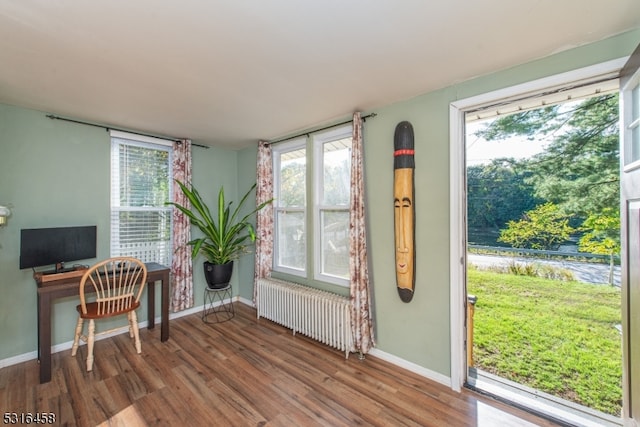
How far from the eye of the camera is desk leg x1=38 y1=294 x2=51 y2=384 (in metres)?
2.17

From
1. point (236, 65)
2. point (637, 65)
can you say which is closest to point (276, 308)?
point (236, 65)

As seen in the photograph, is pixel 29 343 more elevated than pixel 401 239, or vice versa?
pixel 401 239

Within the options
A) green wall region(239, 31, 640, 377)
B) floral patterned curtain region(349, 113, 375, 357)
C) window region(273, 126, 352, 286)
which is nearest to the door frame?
green wall region(239, 31, 640, 377)

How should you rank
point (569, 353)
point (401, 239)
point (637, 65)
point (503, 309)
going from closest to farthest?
point (637, 65) < point (401, 239) < point (569, 353) < point (503, 309)

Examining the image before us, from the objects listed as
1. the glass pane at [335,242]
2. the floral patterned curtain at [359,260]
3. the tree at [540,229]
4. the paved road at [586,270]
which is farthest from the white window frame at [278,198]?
the paved road at [586,270]

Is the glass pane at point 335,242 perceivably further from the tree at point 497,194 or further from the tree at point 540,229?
the tree at point 540,229

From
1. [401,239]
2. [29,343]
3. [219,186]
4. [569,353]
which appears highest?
[219,186]

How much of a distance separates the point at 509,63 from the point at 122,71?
2.71 m

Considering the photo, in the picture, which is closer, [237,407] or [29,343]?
[237,407]

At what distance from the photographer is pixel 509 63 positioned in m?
1.81

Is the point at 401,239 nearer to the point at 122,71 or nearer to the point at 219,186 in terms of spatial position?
the point at 122,71

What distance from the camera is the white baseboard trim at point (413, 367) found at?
7.12ft

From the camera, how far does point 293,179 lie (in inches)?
140

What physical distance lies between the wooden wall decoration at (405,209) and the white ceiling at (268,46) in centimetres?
43
